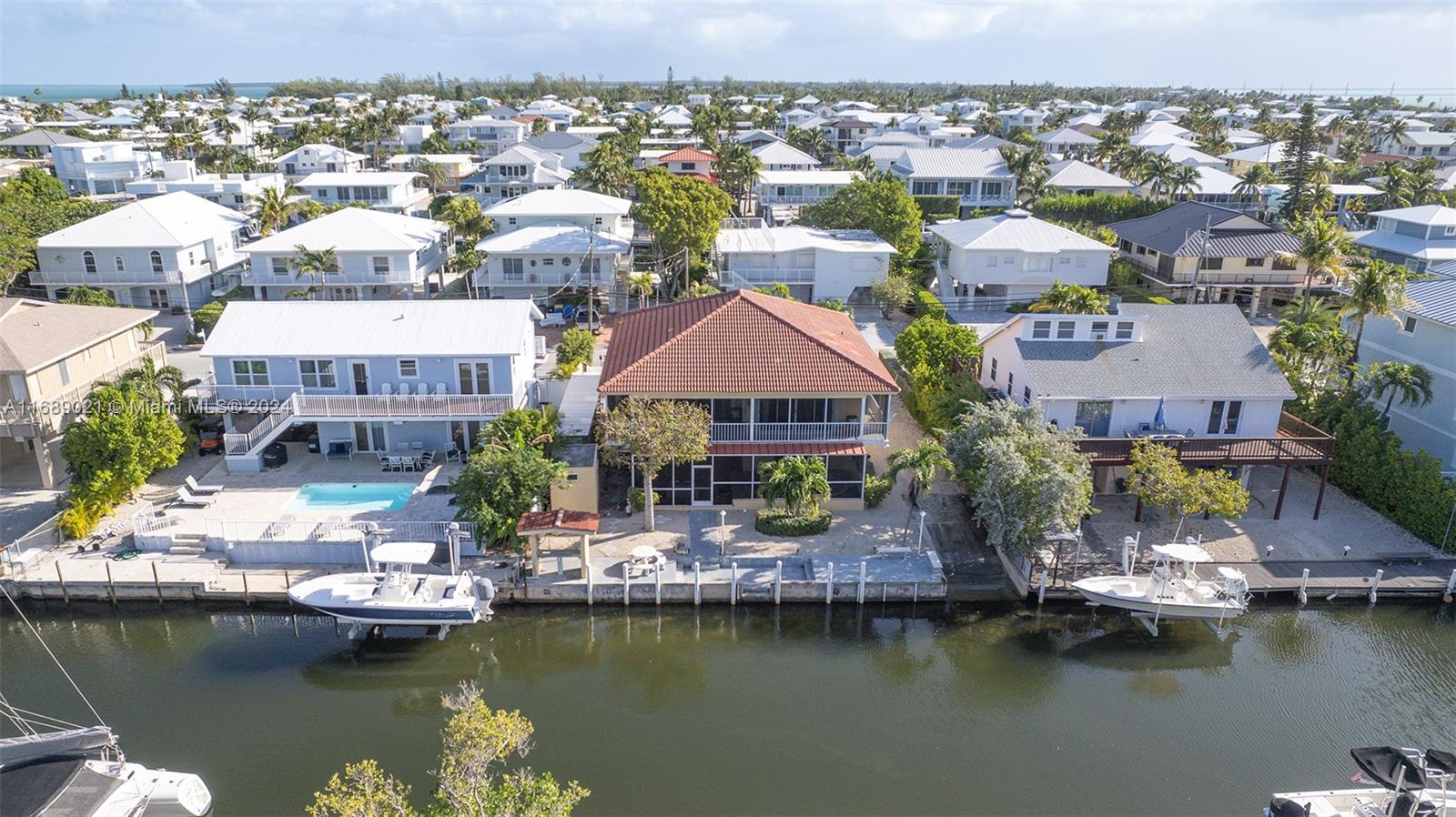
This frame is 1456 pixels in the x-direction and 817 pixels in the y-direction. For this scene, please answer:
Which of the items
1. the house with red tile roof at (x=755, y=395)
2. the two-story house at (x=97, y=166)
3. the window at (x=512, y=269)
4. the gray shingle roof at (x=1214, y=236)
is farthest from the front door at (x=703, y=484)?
the two-story house at (x=97, y=166)

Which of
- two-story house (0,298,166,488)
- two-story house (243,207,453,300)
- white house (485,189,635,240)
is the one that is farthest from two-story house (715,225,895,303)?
two-story house (0,298,166,488)

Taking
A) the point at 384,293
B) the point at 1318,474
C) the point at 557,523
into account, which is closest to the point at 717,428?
the point at 557,523

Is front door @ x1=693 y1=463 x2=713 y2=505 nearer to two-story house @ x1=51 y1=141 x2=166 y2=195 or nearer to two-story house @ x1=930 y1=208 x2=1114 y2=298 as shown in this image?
two-story house @ x1=930 y1=208 x2=1114 y2=298

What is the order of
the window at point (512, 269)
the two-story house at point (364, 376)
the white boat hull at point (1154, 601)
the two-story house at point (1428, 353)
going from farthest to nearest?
1. the window at point (512, 269)
2. the two-story house at point (364, 376)
3. the two-story house at point (1428, 353)
4. the white boat hull at point (1154, 601)

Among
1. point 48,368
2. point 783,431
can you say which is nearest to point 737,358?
point 783,431

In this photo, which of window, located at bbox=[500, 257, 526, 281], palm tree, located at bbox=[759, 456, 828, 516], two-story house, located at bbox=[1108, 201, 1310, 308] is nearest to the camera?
palm tree, located at bbox=[759, 456, 828, 516]

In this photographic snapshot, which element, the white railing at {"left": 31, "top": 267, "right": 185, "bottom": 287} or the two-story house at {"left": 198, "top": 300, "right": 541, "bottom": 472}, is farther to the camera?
the white railing at {"left": 31, "top": 267, "right": 185, "bottom": 287}

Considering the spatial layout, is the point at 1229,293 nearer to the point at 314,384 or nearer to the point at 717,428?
the point at 717,428

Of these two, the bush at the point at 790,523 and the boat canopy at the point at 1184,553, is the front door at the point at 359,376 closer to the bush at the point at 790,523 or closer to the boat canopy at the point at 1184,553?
the bush at the point at 790,523
